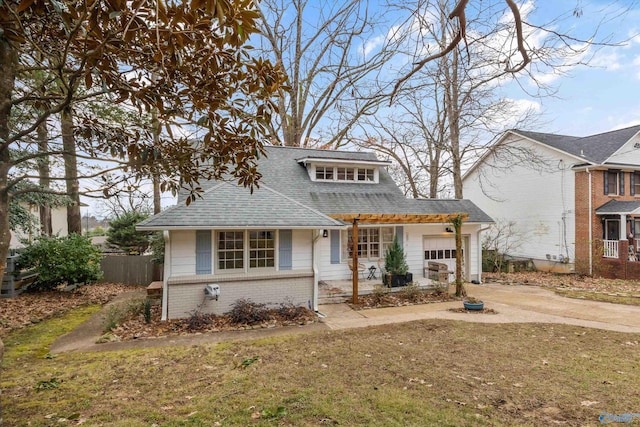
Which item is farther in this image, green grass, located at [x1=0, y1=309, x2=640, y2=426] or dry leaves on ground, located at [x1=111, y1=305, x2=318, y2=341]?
dry leaves on ground, located at [x1=111, y1=305, x2=318, y2=341]

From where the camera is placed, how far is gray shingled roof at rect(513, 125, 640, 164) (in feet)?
60.3

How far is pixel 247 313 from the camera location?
8781mm

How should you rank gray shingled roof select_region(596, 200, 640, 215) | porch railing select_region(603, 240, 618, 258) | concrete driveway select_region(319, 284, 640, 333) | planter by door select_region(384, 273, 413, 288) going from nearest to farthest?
concrete driveway select_region(319, 284, 640, 333) → planter by door select_region(384, 273, 413, 288) → gray shingled roof select_region(596, 200, 640, 215) → porch railing select_region(603, 240, 618, 258)

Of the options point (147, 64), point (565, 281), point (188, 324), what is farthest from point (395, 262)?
point (147, 64)

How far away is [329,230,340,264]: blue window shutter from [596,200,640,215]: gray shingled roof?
14803mm

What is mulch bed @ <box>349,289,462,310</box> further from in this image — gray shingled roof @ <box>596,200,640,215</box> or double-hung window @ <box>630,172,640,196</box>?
double-hung window @ <box>630,172,640,196</box>

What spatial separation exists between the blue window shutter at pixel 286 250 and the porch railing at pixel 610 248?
17363 mm

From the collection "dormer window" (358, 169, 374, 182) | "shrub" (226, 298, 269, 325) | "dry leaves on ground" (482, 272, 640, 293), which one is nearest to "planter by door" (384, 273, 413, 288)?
"shrub" (226, 298, 269, 325)

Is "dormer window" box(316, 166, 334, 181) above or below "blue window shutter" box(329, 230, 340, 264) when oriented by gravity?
above

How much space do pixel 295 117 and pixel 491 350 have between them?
58.5ft

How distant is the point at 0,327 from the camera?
789 cm

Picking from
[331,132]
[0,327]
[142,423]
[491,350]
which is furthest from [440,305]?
[331,132]

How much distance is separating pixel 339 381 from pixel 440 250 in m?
11.3

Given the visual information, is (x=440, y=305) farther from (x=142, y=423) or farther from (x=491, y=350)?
(x=142, y=423)
